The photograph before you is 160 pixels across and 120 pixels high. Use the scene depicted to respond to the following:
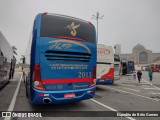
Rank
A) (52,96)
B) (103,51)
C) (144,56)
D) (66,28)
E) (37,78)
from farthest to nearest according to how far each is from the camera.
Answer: (144,56), (103,51), (66,28), (52,96), (37,78)

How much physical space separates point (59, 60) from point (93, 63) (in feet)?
5.49

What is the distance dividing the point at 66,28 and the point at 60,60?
4.20 feet

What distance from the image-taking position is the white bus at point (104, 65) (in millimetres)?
13828

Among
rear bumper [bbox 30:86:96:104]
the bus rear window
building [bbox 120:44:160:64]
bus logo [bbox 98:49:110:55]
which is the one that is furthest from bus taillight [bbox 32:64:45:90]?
building [bbox 120:44:160:64]

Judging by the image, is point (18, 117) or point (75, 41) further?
point (75, 41)

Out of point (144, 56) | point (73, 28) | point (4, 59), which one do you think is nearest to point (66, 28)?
point (73, 28)

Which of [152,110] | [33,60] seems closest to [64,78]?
[33,60]

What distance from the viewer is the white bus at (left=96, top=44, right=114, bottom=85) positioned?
1383cm

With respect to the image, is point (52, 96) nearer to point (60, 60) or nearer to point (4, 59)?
point (60, 60)

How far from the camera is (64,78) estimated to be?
6887 mm

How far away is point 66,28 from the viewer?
7.10m

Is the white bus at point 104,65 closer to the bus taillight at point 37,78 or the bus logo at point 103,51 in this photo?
the bus logo at point 103,51

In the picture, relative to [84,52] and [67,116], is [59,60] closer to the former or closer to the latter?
[84,52]

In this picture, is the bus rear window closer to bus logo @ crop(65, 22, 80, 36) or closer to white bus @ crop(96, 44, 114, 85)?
bus logo @ crop(65, 22, 80, 36)
